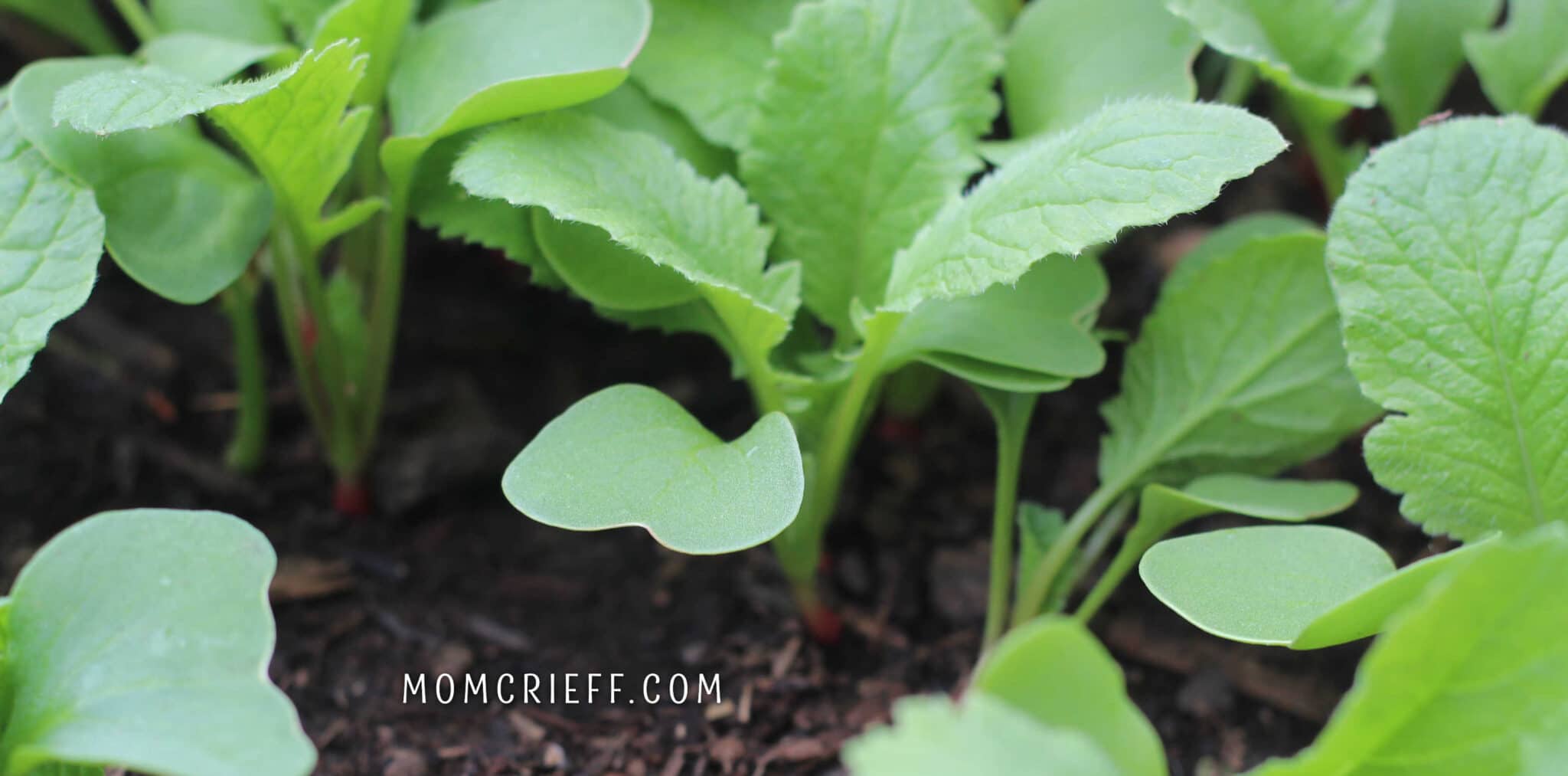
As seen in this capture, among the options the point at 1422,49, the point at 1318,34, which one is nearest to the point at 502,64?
the point at 1318,34

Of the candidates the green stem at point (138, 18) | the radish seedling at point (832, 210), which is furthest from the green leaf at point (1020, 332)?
the green stem at point (138, 18)

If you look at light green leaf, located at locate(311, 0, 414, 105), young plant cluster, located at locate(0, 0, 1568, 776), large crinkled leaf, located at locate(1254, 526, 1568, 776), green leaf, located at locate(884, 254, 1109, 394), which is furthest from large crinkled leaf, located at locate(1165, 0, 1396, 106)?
light green leaf, located at locate(311, 0, 414, 105)

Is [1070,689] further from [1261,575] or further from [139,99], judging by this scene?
[139,99]

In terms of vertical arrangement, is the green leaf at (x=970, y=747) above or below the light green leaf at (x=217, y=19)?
above

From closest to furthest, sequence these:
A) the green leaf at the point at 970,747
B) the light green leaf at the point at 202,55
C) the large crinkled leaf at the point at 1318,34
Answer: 1. the green leaf at the point at 970,747
2. the light green leaf at the point at 202,55
3. the large crinkled leaf at the point at 1318,34

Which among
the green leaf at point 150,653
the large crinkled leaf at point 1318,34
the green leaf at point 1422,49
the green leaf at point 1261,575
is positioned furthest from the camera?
the green leaf at point 1422,49

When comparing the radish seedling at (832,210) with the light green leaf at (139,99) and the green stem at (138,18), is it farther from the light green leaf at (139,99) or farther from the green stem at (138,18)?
the green stem at (138,18)

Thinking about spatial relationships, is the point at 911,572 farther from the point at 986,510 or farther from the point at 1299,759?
the point at 1299,759
